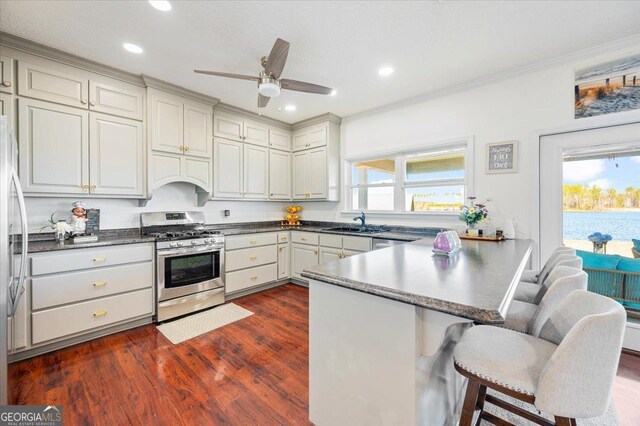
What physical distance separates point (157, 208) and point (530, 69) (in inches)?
180

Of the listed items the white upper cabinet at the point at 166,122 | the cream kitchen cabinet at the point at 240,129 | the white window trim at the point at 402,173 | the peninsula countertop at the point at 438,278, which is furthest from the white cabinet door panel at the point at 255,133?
the peninsula countertop at the point at 438,278

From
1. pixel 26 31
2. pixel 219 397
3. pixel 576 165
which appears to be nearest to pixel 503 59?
pixel 576 165

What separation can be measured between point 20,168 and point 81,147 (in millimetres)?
482

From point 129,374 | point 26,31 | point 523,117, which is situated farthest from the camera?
point 523,117

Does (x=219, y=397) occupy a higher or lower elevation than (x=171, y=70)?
lower

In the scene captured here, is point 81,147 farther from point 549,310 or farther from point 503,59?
point 503,59

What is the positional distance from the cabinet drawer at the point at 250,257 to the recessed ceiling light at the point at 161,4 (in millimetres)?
2582

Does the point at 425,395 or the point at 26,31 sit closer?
the point at 425,395

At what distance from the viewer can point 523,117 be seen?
2834mm

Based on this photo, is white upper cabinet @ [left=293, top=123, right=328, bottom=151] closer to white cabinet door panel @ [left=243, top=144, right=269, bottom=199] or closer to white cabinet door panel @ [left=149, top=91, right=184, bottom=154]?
white cabinet door panel @ [left=243, top=144, right=269, bottom=199]

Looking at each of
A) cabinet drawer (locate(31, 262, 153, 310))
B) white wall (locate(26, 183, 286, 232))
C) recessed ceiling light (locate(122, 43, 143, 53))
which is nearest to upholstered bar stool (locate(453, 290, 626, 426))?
cabinet drawer (locate(31, 262, 153, 310))

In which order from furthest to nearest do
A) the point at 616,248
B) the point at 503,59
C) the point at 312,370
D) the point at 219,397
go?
1. the point at 503,59
2. the point at 616,248
3. the point at 219,397
4. the point at 312,370

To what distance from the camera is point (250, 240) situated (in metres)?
3.81

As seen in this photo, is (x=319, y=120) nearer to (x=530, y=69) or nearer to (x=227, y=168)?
(x=227, y=168)
